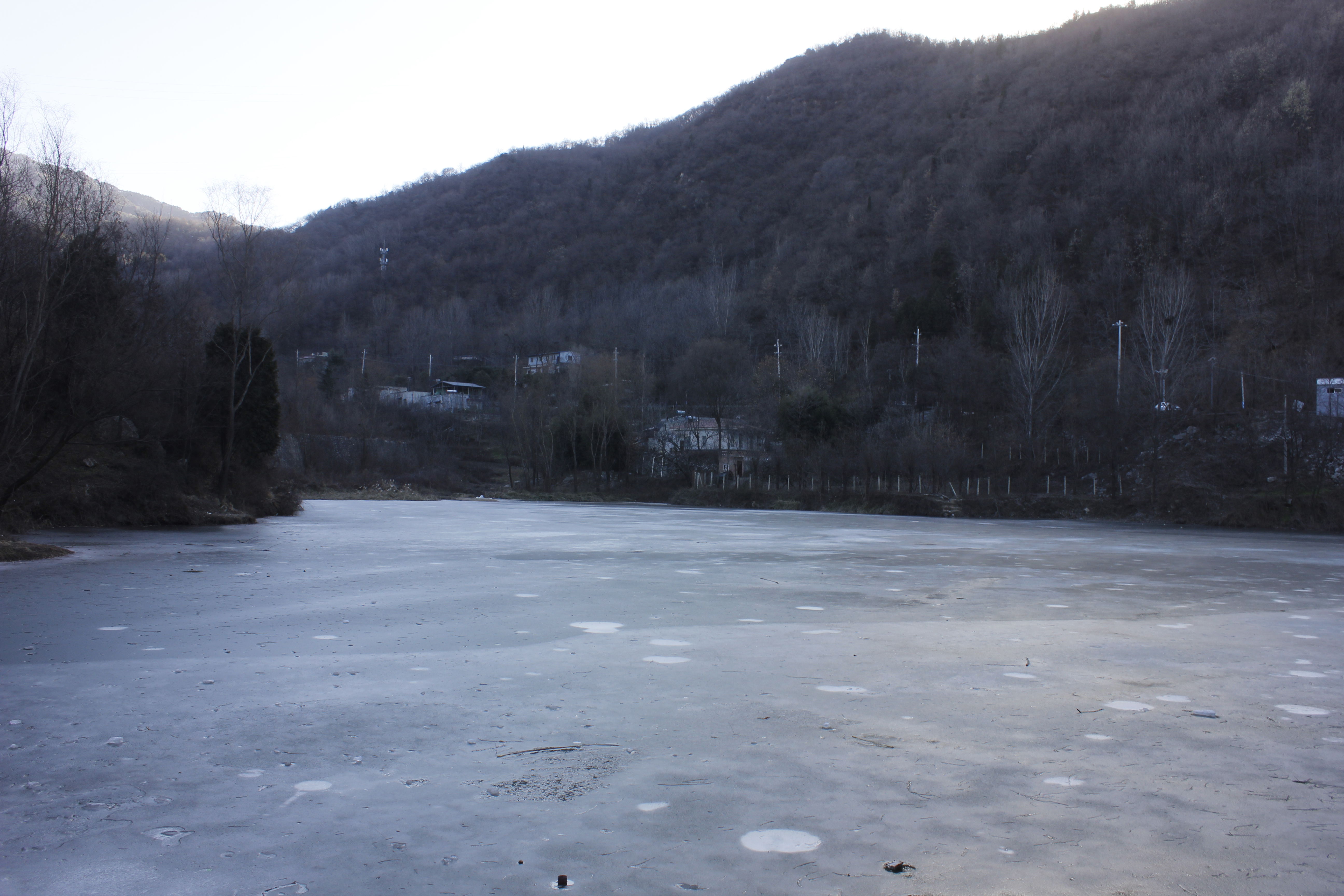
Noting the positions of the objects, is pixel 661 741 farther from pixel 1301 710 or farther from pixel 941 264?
pixel 941 264

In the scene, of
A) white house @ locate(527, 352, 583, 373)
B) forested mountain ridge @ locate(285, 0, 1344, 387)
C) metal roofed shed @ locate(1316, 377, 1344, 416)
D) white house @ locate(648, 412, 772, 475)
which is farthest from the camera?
white house @ locate(527, 352, 583, 373)

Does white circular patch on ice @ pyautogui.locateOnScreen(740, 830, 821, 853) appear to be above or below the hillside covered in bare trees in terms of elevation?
below

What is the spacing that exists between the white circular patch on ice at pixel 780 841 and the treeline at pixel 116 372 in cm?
1481

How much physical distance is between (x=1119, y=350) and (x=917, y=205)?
40008 mm

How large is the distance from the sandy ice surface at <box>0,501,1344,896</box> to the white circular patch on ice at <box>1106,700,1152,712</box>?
0.03 metres

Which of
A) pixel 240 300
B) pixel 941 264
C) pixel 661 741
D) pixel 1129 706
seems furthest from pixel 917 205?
pixel 661 741

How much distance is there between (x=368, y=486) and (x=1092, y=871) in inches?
1900

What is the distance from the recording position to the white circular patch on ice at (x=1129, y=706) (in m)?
5.04

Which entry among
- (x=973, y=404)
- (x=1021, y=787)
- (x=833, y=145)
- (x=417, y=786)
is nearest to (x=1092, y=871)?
(x=1021, y=787)

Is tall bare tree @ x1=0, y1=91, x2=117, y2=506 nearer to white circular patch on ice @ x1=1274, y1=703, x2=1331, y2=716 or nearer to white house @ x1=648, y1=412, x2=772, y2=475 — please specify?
white circular patch on ice @ x1=1274, y1=703, x2=1331, y2=716

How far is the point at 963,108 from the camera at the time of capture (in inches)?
4146

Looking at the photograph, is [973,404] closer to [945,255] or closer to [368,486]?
[945,255]

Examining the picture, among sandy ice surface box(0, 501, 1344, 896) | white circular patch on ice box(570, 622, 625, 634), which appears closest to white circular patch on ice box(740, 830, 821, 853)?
sandy ice surface box(0, 501, 1344, 896)

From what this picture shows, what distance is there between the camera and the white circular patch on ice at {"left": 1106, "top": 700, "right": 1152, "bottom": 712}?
5035 millimetres
